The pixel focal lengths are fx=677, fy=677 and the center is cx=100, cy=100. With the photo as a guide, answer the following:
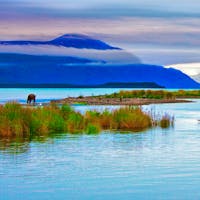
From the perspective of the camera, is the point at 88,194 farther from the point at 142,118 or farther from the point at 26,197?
the point at 142,118

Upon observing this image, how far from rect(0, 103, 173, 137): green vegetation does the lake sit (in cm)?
154

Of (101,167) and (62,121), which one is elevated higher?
(62,121)

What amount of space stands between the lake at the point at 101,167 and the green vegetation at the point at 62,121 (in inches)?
60.6

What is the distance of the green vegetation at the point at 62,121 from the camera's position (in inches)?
1190

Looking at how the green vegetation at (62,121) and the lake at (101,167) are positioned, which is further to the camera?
the green vegetation at (62,121)

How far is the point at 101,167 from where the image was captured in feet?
68.6

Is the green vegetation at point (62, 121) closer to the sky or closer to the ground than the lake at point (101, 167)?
closer to the sky

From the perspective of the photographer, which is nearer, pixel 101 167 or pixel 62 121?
pixel 101 167

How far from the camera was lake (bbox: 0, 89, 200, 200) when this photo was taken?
16.7m

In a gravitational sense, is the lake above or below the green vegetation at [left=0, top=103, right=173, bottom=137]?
below

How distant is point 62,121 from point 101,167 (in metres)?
13.5

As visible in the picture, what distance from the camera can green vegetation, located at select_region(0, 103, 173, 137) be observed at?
30227 millimetres

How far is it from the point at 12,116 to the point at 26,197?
14.2 metres

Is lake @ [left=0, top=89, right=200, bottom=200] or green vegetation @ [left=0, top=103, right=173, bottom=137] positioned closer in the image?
lake @ [left=0, top=89, right=200, bottom=200]
